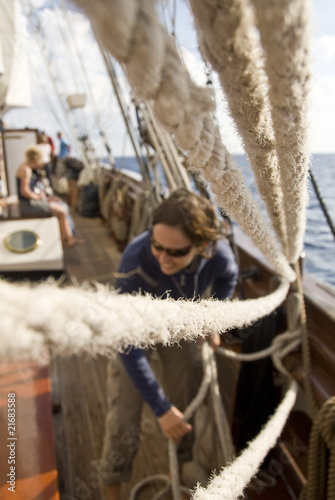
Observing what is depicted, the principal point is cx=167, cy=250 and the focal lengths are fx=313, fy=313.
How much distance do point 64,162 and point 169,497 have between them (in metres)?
5.83

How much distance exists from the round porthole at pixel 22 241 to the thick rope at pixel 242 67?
218cm

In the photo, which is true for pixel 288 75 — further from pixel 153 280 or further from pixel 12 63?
pixel 12 63

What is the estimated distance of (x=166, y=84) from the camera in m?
0.26

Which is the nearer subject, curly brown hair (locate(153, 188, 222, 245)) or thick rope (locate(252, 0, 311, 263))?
thick rope (locate(252, 0, 311, 263))

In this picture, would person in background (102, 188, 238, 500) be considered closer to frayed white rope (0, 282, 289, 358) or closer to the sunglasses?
the sunglasses

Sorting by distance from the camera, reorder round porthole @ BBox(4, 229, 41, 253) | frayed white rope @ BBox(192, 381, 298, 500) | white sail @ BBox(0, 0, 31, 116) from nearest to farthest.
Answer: frayed white rope @ BBox(192, 381, 298, 500) → round porthole @ BBox(4, 229, 41, 253) → white sail @ BBox(0, 0, 31, 116)

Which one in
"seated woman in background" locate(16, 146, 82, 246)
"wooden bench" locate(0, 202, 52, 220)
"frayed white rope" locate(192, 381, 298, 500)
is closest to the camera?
"frayed white rope" locate(192, 381, 298, 500)

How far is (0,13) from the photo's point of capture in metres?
3.89

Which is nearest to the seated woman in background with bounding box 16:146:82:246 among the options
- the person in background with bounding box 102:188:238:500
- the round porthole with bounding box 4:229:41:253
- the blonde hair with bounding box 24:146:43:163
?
the blonde hair with bounding box 24:146:43:163

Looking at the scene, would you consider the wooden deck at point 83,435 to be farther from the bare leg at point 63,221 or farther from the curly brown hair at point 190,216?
the bare leg at point 63,221

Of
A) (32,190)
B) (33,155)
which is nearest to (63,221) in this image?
(32,190)

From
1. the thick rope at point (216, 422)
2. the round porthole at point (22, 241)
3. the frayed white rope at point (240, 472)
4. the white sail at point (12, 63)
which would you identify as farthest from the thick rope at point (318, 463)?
the white sail at point (12, 63)

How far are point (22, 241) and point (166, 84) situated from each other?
7.62 feet

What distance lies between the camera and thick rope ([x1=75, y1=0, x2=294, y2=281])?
0.21 meters
